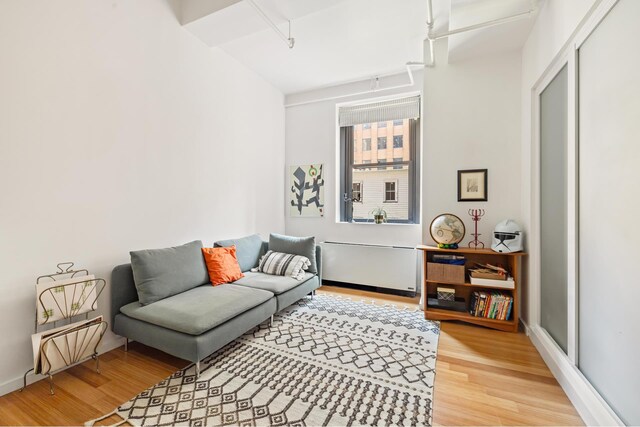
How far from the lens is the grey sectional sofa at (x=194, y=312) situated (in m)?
1.92

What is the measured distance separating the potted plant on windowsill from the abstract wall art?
83 centimetres

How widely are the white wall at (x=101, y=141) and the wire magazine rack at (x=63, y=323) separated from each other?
0.36ft

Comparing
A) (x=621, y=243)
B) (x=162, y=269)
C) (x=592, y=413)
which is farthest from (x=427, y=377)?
(x=162, y=269)

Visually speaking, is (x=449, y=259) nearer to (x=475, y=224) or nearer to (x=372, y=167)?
(x=475, y=224)

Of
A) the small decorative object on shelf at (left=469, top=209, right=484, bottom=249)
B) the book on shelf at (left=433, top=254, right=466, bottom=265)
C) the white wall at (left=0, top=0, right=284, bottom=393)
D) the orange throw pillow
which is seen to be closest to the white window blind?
the small decorative object on shelf at (left=469, top=209, right=484, bottom=249)

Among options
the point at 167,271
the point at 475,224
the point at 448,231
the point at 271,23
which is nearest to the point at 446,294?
the point at 448,231

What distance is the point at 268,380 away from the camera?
1.88 m

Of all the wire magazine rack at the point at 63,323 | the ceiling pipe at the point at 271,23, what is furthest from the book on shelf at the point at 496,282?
the wire magazine rack at the point at 63,323

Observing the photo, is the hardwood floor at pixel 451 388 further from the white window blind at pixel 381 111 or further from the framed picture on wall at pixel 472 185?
the white window blind at pixel 381 111

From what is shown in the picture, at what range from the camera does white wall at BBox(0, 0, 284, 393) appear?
1810 millimetres

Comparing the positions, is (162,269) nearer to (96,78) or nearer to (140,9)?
(96,78)

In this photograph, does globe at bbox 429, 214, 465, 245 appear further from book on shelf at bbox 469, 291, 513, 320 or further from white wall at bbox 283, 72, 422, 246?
white wall at bbox 283, 72, 422, 246

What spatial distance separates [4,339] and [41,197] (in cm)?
94

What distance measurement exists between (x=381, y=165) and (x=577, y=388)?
315cm
